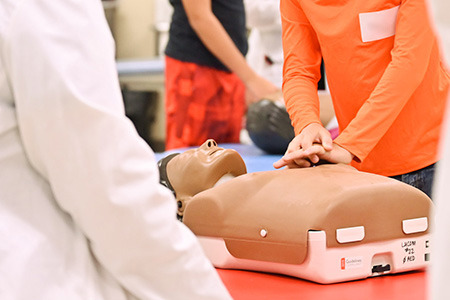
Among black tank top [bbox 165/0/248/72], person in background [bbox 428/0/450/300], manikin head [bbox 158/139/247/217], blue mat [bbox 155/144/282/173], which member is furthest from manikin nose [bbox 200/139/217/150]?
black tank top [bbox 165/0/248/72]

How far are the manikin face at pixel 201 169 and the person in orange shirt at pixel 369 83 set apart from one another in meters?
0.11

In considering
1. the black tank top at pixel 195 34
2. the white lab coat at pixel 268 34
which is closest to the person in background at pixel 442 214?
the black tank top at pixel 195 34

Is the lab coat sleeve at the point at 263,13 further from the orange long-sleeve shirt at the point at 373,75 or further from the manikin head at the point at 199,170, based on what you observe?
the manikin head at the point at 199,170

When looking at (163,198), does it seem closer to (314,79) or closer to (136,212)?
(136,212)

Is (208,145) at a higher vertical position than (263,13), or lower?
higher

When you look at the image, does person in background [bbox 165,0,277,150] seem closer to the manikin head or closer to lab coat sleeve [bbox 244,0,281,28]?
lab coat sleeve [bbox 244,0,281,28]

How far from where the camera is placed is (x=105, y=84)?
783 mm

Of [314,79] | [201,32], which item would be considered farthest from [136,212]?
[201,32]

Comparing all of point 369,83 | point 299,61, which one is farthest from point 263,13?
point 369,83

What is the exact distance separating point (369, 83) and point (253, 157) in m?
1.61

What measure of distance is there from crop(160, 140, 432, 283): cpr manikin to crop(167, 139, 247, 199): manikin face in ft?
0.36

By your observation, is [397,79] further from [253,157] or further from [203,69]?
[253,157]

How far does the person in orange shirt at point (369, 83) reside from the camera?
4.80ft

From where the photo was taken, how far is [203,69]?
2.94m
